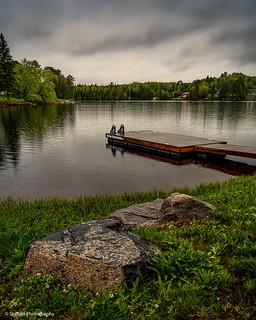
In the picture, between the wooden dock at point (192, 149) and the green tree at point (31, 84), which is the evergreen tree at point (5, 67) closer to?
the green tree at point (31, 84)

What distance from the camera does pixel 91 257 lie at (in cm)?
488

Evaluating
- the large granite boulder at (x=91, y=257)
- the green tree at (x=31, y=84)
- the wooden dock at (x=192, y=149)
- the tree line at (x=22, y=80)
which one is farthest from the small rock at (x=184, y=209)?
the green tree at (x=31, y=84)

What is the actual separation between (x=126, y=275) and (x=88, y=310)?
0.86 meters

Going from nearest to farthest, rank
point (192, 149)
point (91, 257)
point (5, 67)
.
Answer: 1. point (91, 257)
2. point (192, 149)
3. point (5, 67)

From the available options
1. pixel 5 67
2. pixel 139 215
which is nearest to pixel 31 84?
pixel 5 67

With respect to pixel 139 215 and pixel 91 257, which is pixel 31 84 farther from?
pixel 91 257

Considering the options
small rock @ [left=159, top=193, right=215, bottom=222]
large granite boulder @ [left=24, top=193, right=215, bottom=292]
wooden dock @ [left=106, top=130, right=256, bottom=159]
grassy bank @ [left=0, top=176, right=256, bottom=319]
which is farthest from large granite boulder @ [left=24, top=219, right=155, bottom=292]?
wooden dock @ [left=106, top=130, right=256, bottom=159]

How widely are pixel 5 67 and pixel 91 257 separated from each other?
102 metres

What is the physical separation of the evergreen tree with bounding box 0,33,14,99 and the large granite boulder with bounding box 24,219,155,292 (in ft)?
323

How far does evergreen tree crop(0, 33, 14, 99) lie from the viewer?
298 ft

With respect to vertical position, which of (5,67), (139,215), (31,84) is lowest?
(139,215)

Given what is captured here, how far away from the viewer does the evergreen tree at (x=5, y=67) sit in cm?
9081

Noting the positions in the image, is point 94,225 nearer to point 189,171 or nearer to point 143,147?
point 189,171

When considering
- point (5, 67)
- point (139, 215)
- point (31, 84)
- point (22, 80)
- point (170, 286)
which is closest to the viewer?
point (170, 286)
